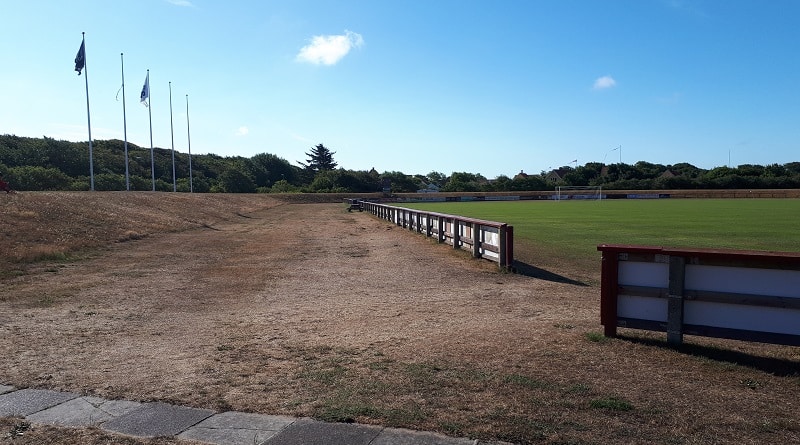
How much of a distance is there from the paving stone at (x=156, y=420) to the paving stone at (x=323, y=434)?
28.2 inches

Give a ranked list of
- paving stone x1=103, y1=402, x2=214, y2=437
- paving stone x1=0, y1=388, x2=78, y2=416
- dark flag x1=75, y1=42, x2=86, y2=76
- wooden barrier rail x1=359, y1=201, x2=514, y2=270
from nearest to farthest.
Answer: paving stone x1=103, y1=402, x2=214, y2=437 → paving stone x1=0, y1=388, x2=78, y2=416 → wooden barrier rail x1=359, y1=201, x2=514, y2=270 → dark flag x1=75, y1=42, x2=86, y2=76

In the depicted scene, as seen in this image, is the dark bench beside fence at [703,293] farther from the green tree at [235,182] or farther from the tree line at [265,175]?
the green tree at [235,182]

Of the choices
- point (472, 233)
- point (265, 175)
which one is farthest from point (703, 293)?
point (265, 175)

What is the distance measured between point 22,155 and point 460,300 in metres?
100

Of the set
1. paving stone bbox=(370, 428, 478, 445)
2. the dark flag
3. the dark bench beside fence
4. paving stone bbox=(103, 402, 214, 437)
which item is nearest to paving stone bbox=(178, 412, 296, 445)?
paving stone bbox=(103, 402, 214, 437)

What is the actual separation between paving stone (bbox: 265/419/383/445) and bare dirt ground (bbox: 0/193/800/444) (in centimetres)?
14

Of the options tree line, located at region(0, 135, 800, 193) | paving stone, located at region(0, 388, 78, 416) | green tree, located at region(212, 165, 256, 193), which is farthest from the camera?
green tree, located at region(212, 165, 256, 193)

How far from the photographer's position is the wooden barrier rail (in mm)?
12398

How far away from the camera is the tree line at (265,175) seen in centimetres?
7488

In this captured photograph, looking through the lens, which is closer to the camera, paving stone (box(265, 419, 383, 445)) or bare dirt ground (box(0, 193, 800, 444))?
paving stone (box(265, 419, 383, 445))

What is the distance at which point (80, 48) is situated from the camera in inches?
1494

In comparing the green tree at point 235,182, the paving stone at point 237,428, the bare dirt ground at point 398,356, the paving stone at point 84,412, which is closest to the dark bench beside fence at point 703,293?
the bare dirt ground at point 398,356

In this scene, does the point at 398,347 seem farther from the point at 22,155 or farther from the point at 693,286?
the point at 22,155

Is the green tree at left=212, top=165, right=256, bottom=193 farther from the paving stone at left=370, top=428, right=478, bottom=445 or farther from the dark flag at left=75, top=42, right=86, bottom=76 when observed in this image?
the paving stone at left=370, top=428, right=478, bottom=445
